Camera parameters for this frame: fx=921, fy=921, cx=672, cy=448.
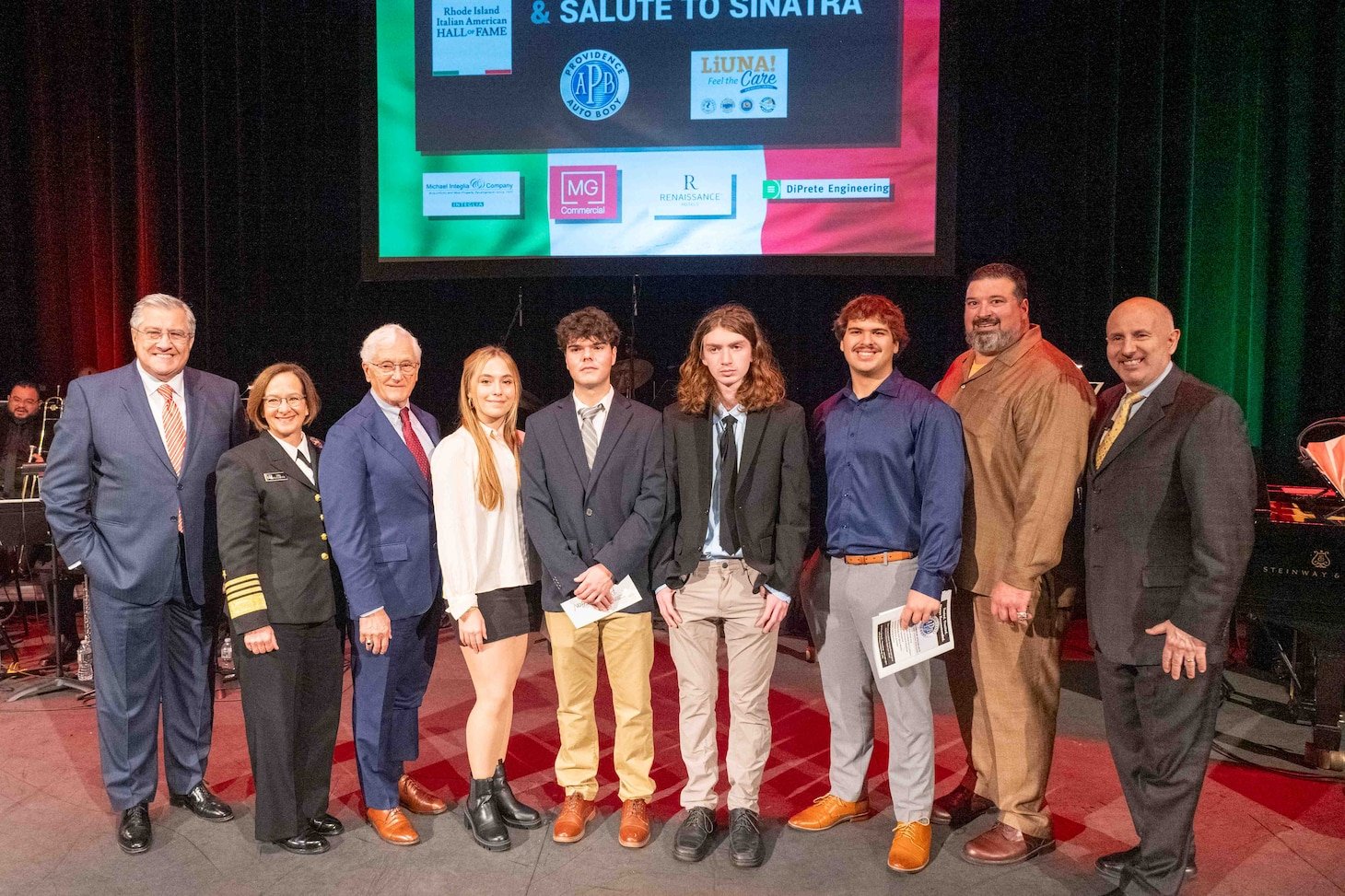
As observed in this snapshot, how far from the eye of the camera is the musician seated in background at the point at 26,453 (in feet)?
15.0

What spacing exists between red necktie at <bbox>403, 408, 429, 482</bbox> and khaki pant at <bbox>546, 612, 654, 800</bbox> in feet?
1.86

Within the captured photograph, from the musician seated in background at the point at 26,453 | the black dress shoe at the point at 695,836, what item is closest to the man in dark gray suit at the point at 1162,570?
the black dress shoe at the point at 695,836

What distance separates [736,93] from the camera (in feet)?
15.9

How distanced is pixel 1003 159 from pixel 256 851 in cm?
496

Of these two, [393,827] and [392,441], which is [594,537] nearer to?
[392,441]

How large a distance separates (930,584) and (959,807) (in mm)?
830

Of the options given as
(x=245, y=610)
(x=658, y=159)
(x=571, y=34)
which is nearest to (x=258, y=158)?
(x=571, y=34)

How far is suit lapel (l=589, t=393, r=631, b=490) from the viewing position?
2.61m

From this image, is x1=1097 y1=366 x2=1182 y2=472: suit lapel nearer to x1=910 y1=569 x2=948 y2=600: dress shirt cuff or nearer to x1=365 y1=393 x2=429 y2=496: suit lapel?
x1=910 y1=569 x2=948 y2=600: dress shirt cuff

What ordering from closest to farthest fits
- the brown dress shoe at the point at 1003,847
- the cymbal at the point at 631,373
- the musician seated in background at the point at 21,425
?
the brown dress shoe at the point at 1003,847
the cymbal at the point at 631,373
the musician seated in background at the point at 21,425

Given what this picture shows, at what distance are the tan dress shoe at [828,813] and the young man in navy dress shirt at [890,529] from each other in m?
0.19

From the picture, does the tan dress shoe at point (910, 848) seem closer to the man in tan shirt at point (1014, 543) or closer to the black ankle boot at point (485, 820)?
the man in tan shirt at point (1014, 543)

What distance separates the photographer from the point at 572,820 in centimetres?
270

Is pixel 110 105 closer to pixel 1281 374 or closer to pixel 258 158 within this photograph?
pixel 258 158
